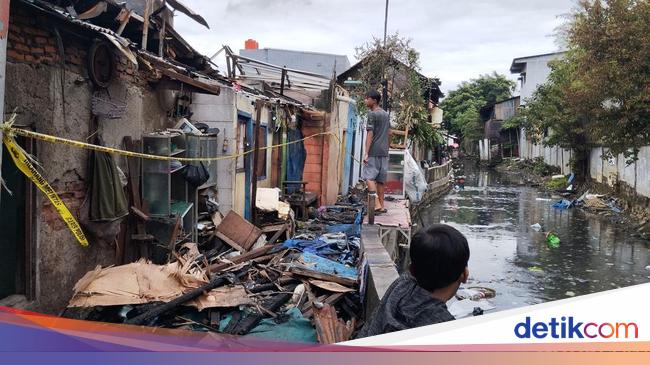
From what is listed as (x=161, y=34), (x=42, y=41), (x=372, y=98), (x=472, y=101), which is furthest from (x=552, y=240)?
(x=472, y=101)

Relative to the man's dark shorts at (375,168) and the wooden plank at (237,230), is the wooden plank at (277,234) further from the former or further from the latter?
the man's dark shorts at (375,168)

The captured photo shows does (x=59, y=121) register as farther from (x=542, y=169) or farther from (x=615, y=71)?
(x=542, y=169)

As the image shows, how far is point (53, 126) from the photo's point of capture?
5.02m

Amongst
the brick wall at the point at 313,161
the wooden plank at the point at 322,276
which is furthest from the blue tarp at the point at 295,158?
the wooden plank at the point at 322,276

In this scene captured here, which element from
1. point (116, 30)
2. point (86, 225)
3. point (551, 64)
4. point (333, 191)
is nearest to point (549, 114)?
point (551, 64)

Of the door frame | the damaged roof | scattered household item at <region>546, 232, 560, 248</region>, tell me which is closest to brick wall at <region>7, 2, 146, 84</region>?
the damaged roof

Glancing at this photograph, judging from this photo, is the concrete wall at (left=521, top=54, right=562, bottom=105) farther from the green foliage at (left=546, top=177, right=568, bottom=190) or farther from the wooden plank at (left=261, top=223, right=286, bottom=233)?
the wooden plank at (left=261, top=223, right=286, bottom=233)

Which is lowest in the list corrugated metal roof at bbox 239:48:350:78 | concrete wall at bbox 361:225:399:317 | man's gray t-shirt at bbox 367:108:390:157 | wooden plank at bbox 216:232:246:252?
wooden plank at bbox 216:232:246:252

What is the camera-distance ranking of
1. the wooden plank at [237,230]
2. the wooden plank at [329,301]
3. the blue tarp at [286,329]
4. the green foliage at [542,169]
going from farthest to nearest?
the green foliage at [542,169], the wooden plank at [237,230], the wooden plank at [329,301], the blue tarp at [286,329]

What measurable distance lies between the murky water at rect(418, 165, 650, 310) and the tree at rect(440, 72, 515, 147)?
35631mm

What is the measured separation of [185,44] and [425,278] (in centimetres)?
897

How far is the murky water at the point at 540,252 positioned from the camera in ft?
37.7

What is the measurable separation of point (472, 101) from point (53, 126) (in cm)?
6017

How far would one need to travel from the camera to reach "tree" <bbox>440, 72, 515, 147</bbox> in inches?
2314
